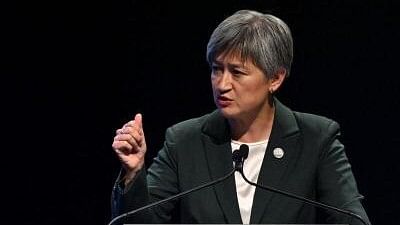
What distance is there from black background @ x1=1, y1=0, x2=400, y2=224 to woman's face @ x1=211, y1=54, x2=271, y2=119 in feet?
2.37

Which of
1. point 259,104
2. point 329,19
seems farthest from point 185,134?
point 329,19

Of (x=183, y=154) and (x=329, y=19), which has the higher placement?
(x=329, y=19)

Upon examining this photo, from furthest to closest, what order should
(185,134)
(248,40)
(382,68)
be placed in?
(382,68)
(185,134)
(248,40)

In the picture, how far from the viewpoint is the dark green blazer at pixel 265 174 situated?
1.91 meters

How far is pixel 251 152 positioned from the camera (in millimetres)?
2002

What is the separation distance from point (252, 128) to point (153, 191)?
0.98 feet

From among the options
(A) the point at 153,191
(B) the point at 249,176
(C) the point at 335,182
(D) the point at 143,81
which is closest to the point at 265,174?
(B) the point at 249,176

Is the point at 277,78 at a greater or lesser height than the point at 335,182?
greater

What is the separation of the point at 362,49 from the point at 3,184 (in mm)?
1261

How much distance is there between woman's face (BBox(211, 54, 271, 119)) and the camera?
1.90 m

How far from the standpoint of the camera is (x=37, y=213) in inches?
105

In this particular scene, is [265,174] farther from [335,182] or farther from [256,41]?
[256,41]

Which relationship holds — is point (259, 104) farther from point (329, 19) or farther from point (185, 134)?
point (329, 19)

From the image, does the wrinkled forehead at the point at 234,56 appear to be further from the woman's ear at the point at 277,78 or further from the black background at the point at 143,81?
the black background at the point at 143,81
